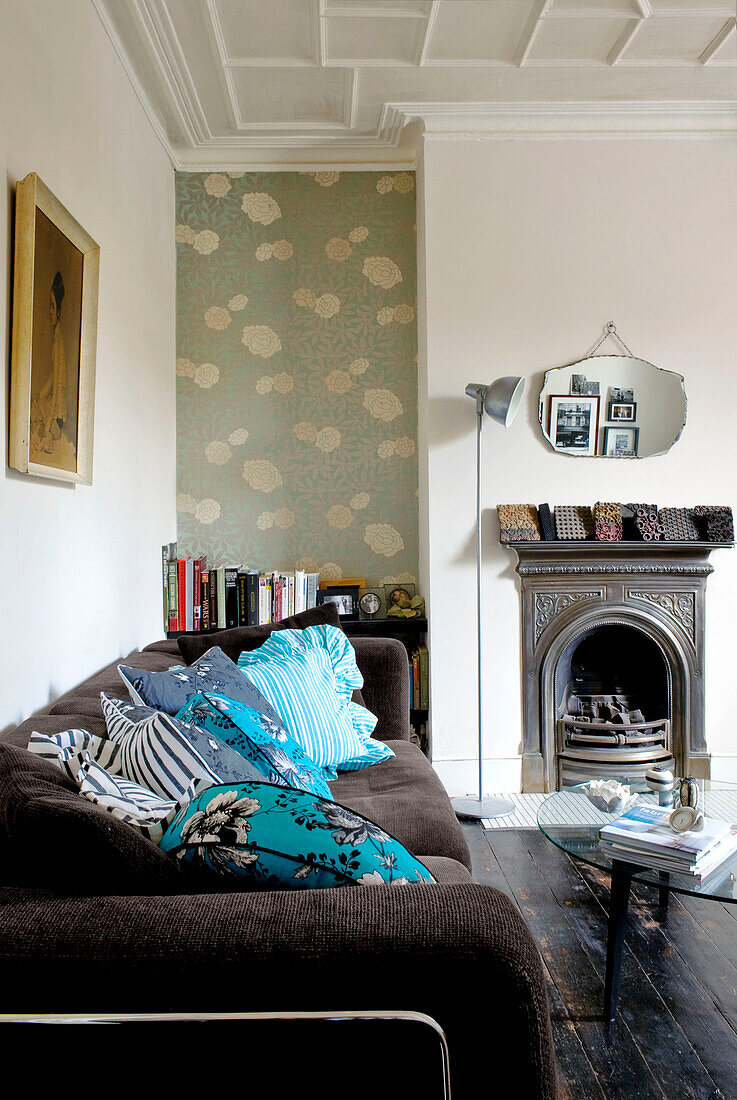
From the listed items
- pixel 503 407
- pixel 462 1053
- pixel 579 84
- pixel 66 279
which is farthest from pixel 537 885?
pixel 579 84

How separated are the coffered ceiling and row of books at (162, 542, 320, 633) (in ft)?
6.42

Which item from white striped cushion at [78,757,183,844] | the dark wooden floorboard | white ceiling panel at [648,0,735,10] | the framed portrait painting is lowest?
the dark wooden floorboard

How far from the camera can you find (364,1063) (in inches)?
31.4

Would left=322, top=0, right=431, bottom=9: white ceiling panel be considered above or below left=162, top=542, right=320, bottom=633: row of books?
above

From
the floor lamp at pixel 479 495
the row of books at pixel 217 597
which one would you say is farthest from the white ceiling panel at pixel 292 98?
→ the row of books at pixel 217 597

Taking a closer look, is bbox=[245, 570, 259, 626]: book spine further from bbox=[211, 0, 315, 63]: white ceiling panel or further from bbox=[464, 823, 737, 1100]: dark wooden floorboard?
bbox=[211, 0, 315, 63]: white ceiling panel

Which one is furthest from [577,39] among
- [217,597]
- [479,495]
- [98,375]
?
[217,597]

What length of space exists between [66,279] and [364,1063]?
207 cm

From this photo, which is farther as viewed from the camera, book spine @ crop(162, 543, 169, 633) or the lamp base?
book spine @ crop(162, 543, 169, 633)

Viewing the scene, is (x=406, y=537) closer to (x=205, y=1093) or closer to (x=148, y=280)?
(x=148, y=280)

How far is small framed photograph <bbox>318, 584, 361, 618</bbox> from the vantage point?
384cm

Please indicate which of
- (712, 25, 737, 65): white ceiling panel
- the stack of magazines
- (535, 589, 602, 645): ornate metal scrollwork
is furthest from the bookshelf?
(712, 25, 737, 65): white ceiling panel

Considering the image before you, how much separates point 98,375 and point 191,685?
1277mm

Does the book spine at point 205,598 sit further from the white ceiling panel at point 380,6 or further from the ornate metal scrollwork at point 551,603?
the white ceiling panel at point 380,6
